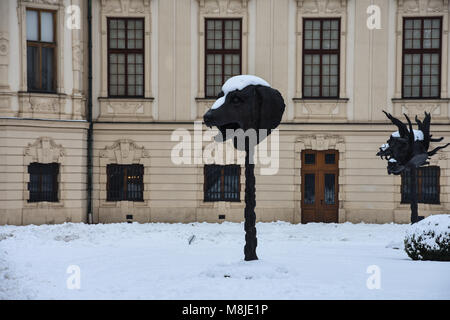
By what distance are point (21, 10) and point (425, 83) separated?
14604 millimetres

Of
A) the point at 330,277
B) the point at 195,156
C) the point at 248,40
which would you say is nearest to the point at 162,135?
the point at 195,156

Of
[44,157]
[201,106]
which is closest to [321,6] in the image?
[201,106]

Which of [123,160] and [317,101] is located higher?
[317,101]

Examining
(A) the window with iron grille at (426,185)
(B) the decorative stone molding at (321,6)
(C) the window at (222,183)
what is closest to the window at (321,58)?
(B) the decorative stone molding at (321,6)

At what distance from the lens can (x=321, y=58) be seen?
61.4ft

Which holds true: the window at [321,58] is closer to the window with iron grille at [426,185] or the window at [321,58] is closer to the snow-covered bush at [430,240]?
the window with iron grille at [426,185]

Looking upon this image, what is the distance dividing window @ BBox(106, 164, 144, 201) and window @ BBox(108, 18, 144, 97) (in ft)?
8.98

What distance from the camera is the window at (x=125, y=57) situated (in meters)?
18.7

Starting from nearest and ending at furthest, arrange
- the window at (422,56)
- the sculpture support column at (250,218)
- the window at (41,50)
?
the sculpture support column at (250,218) → the window at (41,50) → the window at (422,56)

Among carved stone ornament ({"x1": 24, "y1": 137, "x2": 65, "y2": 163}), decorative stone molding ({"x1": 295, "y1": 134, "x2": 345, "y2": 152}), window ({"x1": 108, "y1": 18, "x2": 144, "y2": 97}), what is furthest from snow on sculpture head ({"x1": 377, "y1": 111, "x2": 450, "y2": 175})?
carved stone ornament ({"x1": 24, "y1": 137, "x2": 65, "y2": 163})

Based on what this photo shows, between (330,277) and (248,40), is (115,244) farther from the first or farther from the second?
(248,40)

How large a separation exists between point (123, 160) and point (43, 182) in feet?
9.51

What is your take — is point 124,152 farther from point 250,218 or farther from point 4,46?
point 250,218

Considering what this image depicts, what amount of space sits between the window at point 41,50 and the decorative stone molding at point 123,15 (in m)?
1.74
